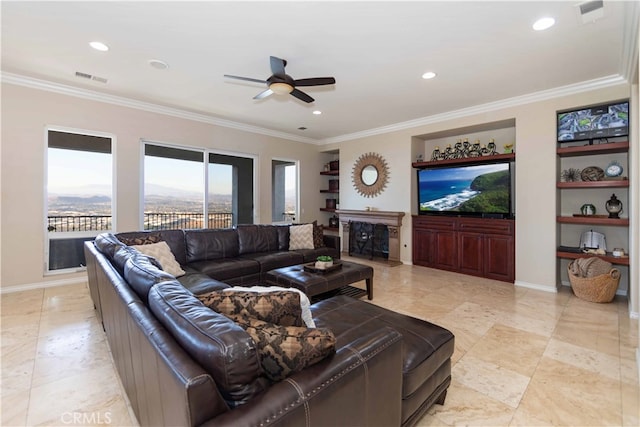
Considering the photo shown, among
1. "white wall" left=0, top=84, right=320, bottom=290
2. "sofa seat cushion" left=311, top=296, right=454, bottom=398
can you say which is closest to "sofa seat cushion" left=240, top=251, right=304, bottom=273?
"sofa seat cushion" left=311, top=296, right=454, bottom=398

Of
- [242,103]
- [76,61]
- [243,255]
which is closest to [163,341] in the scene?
[243,255]

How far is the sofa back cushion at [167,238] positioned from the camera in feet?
11.1

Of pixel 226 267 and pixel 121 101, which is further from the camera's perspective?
pixel 121 101

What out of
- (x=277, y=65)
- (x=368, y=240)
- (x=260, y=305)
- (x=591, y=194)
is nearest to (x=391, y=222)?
(x=368, y=240)

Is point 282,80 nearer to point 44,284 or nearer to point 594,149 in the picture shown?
point 594,149

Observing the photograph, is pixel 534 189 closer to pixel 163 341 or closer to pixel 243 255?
pixel 243 255

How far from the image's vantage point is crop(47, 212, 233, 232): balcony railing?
411 cm

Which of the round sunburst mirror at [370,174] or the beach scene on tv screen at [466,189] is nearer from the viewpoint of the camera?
the beach scene on tv screen at [466,189]

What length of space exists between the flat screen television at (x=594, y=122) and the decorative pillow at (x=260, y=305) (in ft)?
14.9

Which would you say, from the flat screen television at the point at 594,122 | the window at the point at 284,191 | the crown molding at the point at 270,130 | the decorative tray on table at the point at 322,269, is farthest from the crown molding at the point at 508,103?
the decorative tray on table at the point at 322,269

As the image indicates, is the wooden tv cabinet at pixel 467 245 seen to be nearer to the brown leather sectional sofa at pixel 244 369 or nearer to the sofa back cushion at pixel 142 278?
the brown leather sectional sofa at pixel 244 369

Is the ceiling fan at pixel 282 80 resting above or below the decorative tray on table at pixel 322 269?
above

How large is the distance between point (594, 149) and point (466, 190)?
64.4 inches

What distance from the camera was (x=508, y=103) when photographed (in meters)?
4.29
